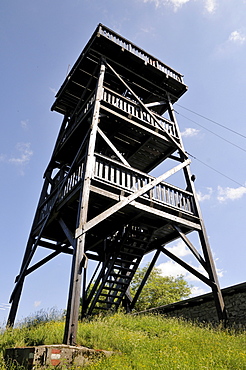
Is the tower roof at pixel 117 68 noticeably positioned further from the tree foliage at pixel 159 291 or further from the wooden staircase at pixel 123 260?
the tree foliage at pixel 159 291

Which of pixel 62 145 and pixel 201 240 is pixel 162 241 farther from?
pixel 62 145

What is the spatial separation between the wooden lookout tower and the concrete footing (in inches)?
48.6

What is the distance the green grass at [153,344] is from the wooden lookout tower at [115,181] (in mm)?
988

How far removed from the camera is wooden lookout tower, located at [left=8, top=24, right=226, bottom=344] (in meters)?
8.25

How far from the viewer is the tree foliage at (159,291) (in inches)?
889

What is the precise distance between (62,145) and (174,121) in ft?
15.1

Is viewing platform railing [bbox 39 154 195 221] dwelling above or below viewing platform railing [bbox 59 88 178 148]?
below

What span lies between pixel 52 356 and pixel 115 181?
4.76m

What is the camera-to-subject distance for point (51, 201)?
973 cm

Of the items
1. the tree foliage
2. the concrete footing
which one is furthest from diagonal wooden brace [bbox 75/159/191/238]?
the tree foliage

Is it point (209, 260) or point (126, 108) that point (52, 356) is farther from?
point (126, 108)

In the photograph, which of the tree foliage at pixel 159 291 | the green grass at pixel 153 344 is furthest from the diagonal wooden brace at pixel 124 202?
the tree foliage at pixel 159 291

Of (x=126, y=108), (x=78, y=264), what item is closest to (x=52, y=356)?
(x=78, y=264)

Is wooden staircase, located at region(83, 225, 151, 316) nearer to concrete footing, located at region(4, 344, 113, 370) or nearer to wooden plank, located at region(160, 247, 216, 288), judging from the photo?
wooden plank, located at region(160, 247, 216, 288)
